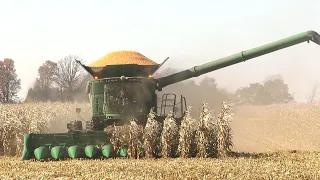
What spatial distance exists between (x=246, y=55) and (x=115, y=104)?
5201 mm

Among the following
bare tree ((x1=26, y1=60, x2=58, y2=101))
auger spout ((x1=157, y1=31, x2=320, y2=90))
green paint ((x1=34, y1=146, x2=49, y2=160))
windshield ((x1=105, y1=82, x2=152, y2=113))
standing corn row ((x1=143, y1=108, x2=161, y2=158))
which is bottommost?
green paint ((x1=34, y1=146, x2=49, y2=160))

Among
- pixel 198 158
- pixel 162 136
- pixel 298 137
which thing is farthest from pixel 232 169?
pixel 298 137

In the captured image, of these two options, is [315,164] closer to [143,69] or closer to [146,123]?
[146,123]

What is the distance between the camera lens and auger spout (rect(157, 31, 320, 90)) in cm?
1560

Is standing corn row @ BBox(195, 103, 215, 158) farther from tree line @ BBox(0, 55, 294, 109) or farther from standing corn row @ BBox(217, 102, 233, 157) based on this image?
tree line @ BBox(0, 55, 294, 109)

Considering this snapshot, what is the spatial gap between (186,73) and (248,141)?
8.26 m

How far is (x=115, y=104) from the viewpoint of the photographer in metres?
15.6

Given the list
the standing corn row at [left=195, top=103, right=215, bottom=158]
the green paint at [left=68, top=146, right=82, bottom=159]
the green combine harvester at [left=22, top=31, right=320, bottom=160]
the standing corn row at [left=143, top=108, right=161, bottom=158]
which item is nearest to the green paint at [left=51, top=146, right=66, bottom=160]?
the green combine harvester at [left=22, top=31, right=320, bottom=160]

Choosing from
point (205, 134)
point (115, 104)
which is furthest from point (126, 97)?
point (205, 134)

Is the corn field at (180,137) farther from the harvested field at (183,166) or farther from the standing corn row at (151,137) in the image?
the harvested field at (183,166)

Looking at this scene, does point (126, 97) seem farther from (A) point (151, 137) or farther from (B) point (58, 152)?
(B) point (58, 152)

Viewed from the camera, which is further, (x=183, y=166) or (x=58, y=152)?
(x=58, y=152)

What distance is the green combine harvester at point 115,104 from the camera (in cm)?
1449

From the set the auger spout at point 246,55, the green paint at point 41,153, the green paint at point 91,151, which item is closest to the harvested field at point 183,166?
the green paint at point 41,153
